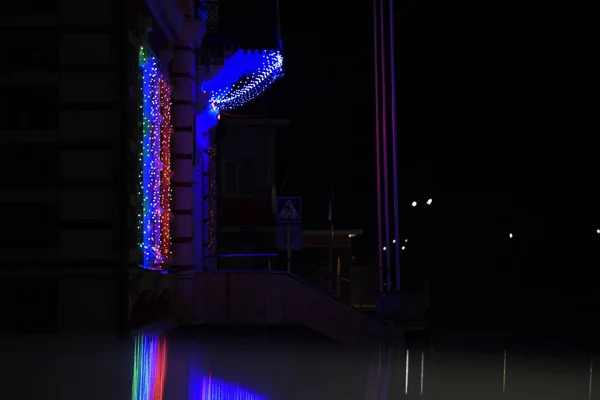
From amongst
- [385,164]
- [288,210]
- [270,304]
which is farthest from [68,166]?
[385,164]

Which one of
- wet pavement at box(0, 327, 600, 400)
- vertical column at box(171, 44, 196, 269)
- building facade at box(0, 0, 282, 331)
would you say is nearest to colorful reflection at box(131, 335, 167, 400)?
wet pavement at box(0, 327, 600, 400)

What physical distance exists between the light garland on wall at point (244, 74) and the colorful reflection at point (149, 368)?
9.55 metres

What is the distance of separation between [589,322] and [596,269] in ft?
153

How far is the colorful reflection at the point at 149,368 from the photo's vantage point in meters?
8.57

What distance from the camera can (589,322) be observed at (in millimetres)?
30578

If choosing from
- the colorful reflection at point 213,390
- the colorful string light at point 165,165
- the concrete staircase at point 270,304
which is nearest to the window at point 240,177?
the concrete staircase at point 270,304

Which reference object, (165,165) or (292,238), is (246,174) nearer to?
(292,238)

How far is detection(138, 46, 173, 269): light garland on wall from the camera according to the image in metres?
17.3

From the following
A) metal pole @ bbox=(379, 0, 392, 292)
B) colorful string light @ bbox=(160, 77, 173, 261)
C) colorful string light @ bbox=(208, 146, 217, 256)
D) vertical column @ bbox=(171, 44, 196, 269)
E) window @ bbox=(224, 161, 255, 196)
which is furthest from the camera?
window @ bbox=(224, 161, 255, 196)

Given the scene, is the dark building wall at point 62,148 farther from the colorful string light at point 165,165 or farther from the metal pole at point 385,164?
the metal pole at point 385,164

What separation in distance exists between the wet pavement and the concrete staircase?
6.16 meters

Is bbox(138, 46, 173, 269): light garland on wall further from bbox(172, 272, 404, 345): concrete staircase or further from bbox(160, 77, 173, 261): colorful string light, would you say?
bbox(172, 272, 404, 345): concrete staircase

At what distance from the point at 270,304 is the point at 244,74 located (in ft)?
18.2

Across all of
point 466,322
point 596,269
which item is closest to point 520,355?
point 466,322
